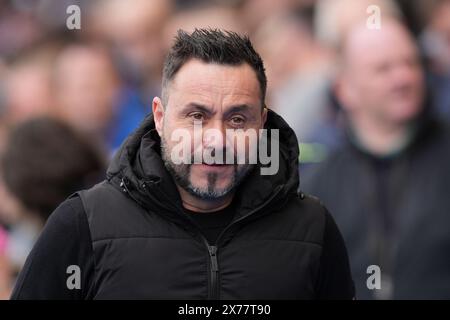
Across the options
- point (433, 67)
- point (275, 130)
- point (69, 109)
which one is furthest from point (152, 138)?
point (69, 109)

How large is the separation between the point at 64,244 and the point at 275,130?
813mm

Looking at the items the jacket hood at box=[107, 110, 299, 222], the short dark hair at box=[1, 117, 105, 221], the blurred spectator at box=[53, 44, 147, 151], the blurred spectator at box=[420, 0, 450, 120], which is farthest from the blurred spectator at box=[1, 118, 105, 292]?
the blurred spectator at box=[420, 0, 450, 120]

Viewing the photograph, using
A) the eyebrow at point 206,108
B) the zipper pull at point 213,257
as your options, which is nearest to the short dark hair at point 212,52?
the eyebrow at point 206,108

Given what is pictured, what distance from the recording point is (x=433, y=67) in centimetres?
625

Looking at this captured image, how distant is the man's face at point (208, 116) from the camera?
3.05 metres

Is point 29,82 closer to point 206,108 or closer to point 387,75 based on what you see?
point 387,75

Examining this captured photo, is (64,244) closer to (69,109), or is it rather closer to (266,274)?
(266,274)

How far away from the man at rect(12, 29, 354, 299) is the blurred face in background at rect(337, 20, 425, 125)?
2.62m

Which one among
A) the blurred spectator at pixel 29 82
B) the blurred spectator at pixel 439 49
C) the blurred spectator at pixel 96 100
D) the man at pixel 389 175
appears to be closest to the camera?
the man at pixel 389 175

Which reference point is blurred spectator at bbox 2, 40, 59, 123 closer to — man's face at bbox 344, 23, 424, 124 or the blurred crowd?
the blurred crowd

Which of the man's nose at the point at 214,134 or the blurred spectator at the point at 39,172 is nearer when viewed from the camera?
the man's nose at the point at 214,134

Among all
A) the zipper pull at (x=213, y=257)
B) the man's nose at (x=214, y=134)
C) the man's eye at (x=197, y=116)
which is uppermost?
the man's eye at (x=197, y=116)

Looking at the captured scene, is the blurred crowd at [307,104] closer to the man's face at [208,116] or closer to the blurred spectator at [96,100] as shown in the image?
the blurred spectator at [96,100]

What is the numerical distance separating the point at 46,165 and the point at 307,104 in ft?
7.57
